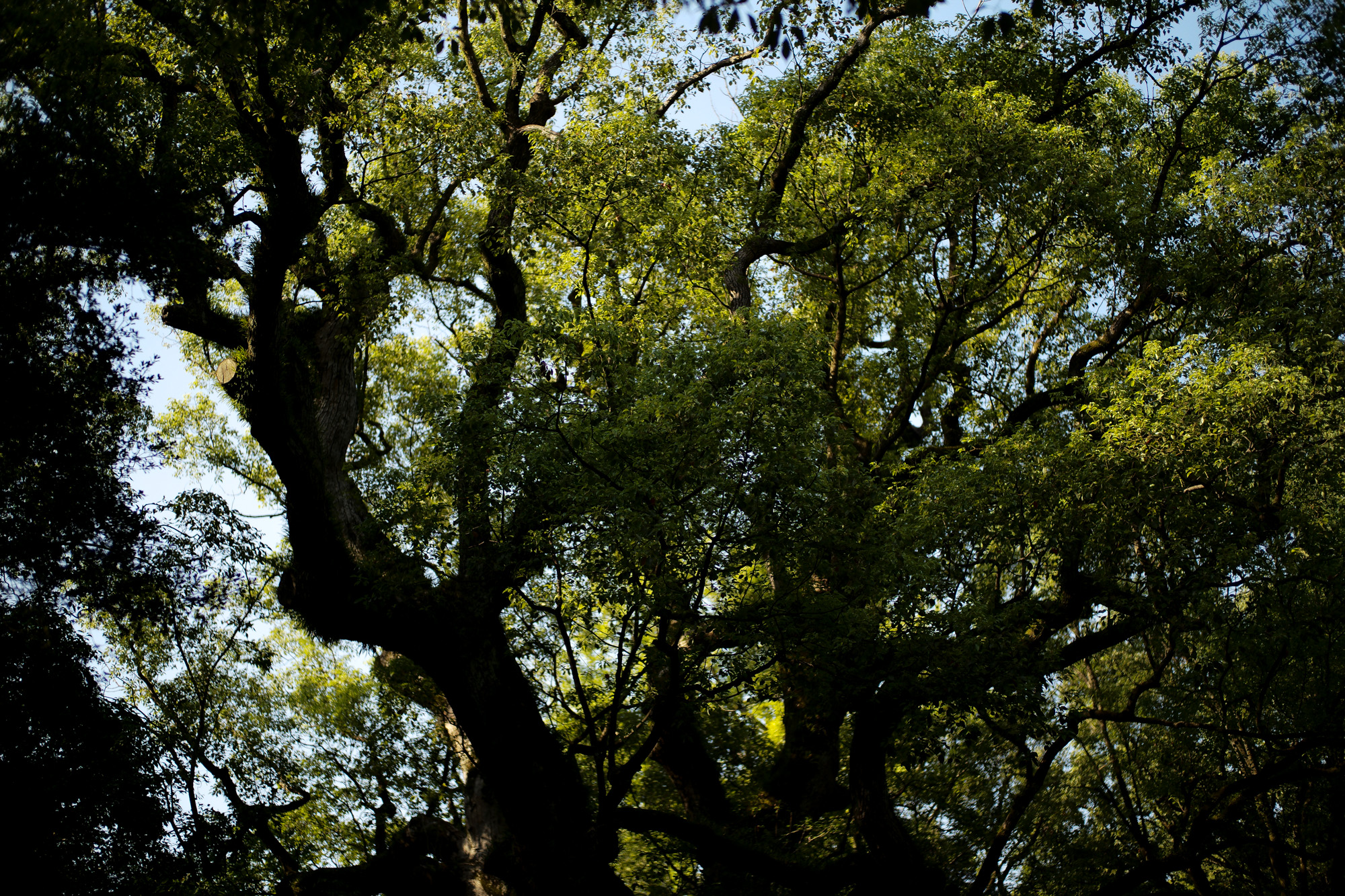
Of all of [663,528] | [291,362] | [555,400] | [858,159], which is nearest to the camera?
[663,528]

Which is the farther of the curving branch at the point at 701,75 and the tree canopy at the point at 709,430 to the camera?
the curving branch at the point at 701,75

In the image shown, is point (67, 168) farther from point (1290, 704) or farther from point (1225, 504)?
point (1290, 704)

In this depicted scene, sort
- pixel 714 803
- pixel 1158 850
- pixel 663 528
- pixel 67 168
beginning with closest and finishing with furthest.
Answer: pixel 67 168 < pixel 663 528 < pixel 714 803 < pixel 1158 850

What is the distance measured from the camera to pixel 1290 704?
12.7m

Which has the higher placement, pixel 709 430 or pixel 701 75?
pixel 701 75

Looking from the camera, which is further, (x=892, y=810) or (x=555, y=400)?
(x=892, y=810)

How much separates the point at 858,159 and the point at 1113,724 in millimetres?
9858

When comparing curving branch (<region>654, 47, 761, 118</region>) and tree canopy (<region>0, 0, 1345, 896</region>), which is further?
curving branch (<region>654, 47, 761, 118</region>)

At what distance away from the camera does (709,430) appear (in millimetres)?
7930

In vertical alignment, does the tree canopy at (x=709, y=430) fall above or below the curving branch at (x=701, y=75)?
below

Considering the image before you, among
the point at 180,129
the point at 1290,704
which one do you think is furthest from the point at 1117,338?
the point at 180,129

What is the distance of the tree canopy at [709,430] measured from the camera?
26.2ft

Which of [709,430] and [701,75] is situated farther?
[701,75]

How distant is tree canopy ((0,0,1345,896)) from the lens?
798 cm
